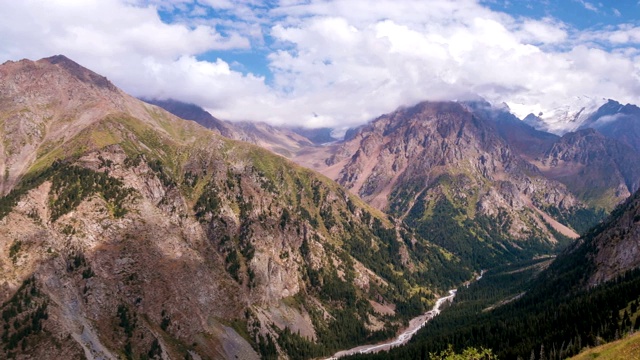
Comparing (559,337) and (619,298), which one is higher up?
(619,298)

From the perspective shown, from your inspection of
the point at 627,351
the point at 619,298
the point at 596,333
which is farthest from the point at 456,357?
the point at 619,298

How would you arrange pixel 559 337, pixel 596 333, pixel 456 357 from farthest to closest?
pixel 559 337
pixel 596 333
pixel 456 357

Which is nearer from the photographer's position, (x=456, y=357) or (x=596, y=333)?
(x=456, y=357)

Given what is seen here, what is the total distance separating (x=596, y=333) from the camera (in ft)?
564

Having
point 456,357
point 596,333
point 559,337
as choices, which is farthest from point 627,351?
point 559,337

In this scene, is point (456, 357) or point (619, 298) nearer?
point (456, 357)

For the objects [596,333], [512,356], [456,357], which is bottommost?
[512,356]

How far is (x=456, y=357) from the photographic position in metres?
118

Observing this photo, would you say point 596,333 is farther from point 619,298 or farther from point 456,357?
point 456,357

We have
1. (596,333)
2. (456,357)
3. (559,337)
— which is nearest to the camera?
(456,357)

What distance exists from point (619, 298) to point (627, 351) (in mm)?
79942

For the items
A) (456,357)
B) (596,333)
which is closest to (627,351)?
(456,357)

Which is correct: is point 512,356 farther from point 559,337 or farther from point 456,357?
point 456,357

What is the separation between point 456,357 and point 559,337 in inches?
3550
